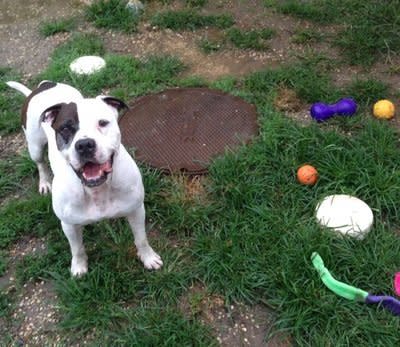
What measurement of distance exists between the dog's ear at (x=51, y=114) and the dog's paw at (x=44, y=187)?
3.58 feet

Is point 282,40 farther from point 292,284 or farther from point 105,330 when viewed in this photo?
point 105,330

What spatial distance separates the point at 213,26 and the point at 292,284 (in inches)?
126

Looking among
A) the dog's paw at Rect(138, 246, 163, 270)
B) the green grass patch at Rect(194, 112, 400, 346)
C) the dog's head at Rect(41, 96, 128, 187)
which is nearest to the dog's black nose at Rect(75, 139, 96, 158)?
the dog's head at Rect(41, 96, 128, 187)

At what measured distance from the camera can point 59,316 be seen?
2.90 m

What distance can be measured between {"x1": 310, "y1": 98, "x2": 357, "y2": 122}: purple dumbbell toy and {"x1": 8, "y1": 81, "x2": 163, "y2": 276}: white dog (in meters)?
1.74

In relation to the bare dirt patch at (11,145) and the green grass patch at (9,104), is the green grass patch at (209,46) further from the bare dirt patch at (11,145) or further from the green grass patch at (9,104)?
the bare dirt patch at (11,145)

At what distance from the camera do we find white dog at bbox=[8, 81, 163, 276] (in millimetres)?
2338

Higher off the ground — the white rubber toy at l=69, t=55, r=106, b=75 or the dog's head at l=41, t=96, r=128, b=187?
the dog's head at l=41, t=96, r=128, b=187

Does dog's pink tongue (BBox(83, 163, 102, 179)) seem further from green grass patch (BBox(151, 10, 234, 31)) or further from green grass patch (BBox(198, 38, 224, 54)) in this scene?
green grass patch (BBox(151, 10, 234, 31))

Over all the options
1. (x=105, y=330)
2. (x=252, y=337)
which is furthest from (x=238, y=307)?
(x=105, y=330)

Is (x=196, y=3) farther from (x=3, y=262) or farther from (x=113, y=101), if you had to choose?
(x=3, y=262)

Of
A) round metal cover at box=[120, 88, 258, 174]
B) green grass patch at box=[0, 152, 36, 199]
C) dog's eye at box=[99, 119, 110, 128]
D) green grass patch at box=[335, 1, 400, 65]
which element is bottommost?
green grass patch at box=[0, 152, 36, 199]

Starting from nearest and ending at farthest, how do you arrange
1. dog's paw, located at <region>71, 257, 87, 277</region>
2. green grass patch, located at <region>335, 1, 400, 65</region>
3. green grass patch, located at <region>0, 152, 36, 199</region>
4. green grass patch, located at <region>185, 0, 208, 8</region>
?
dog's paw, located at <region>71, 257, 87, 277</region> → green grass patch, located at <region>0, 152, 36, 199</region> → green grass patch, located at <region>335, 1, 400, 65</region> → green grass patch, located at <region>185, 0, 208, 8</region>

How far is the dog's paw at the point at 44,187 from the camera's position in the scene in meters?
3.60
